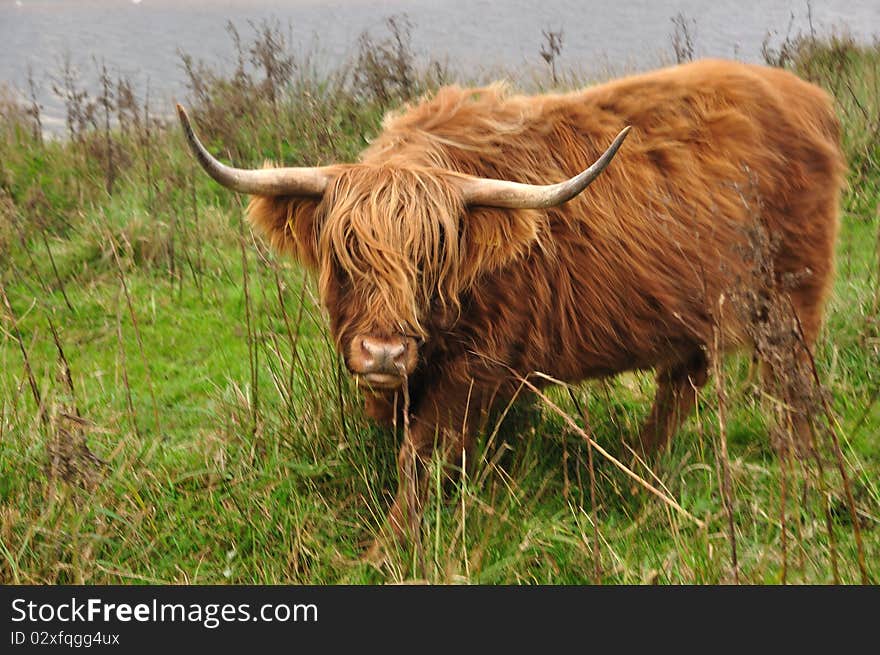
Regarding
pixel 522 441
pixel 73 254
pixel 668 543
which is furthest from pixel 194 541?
pixel 73 254

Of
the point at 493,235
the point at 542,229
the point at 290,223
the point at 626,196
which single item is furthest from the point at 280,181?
the point at 626,196

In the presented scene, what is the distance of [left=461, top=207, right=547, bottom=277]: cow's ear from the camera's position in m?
3.02

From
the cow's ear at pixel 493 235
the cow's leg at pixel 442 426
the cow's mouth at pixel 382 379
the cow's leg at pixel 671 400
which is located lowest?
the cow's leg at pixel 671 400

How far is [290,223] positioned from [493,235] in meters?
0.69

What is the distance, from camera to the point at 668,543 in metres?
2.85

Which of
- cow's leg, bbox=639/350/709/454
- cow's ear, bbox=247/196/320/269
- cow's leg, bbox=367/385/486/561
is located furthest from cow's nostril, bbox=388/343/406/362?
cow's leg, bbox=639/350/709/454

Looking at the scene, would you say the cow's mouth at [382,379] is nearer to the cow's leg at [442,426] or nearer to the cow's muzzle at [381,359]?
the cow's muzzle at [381,359]

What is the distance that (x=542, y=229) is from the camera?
3230 mm

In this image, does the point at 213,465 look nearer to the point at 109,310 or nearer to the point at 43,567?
the point at 43,567

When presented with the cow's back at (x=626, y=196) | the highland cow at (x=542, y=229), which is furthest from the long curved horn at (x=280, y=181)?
the cow's back at (x=626, y=196)

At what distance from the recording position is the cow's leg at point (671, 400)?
370cm

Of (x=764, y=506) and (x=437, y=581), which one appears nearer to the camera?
(x=437, y=581)

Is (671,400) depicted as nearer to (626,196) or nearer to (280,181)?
(626,196)

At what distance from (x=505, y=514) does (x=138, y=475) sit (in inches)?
50.0
